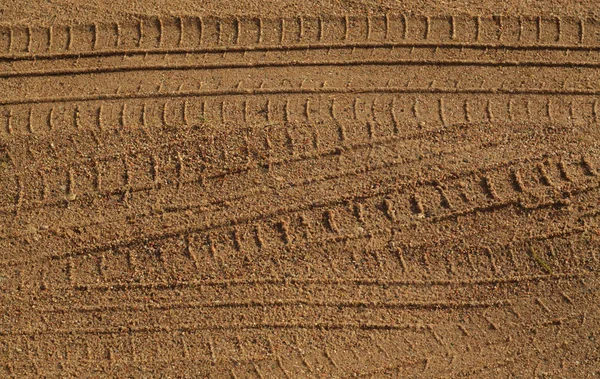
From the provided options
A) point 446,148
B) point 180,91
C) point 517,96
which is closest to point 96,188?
point 180,91

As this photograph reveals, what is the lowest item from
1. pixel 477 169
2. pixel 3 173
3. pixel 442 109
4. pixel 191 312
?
pixel 191 312

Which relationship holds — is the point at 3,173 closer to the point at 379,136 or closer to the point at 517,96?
the point at 379,136

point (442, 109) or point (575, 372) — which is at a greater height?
point (442, 109)

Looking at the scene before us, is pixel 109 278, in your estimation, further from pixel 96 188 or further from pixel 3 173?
pixel 3 173

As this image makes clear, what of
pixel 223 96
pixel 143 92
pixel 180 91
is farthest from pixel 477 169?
pixel 143 92

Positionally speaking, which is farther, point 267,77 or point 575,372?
point 267,77

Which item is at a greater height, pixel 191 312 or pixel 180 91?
pixel 180 91
